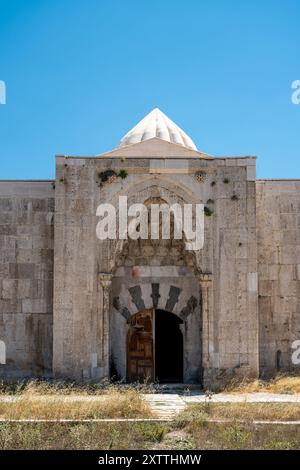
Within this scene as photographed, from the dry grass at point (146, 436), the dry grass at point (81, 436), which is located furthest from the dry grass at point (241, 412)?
the dry grass at point (81, 436)

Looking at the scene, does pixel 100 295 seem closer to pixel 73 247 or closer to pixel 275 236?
pixel 73 247

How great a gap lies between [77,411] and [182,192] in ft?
21.3

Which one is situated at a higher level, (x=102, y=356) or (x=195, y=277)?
(x=195, y=277)

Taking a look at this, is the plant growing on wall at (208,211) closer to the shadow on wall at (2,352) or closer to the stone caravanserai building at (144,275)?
the stone caravanserai building at (144,275)

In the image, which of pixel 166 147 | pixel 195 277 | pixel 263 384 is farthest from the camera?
pixel 166 147

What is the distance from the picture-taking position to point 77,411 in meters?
10.1

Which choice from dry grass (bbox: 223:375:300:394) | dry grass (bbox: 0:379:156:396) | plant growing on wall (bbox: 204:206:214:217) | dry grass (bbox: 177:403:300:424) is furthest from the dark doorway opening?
dry grass (bbox: 177:403:300:424)

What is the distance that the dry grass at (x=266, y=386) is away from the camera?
1380cm

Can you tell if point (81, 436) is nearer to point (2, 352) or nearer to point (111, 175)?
point (2, 352)

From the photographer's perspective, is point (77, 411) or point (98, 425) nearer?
point (98, 425)

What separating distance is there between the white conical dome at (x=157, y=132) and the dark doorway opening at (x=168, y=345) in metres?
5.44

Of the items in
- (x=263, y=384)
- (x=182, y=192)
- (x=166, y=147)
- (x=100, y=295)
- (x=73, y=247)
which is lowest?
(x=263, y=384)

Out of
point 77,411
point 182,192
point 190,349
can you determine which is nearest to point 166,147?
point 182,192

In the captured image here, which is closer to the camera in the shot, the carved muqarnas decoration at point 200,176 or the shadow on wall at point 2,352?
the carved muqarnas decoration at point 200,176
